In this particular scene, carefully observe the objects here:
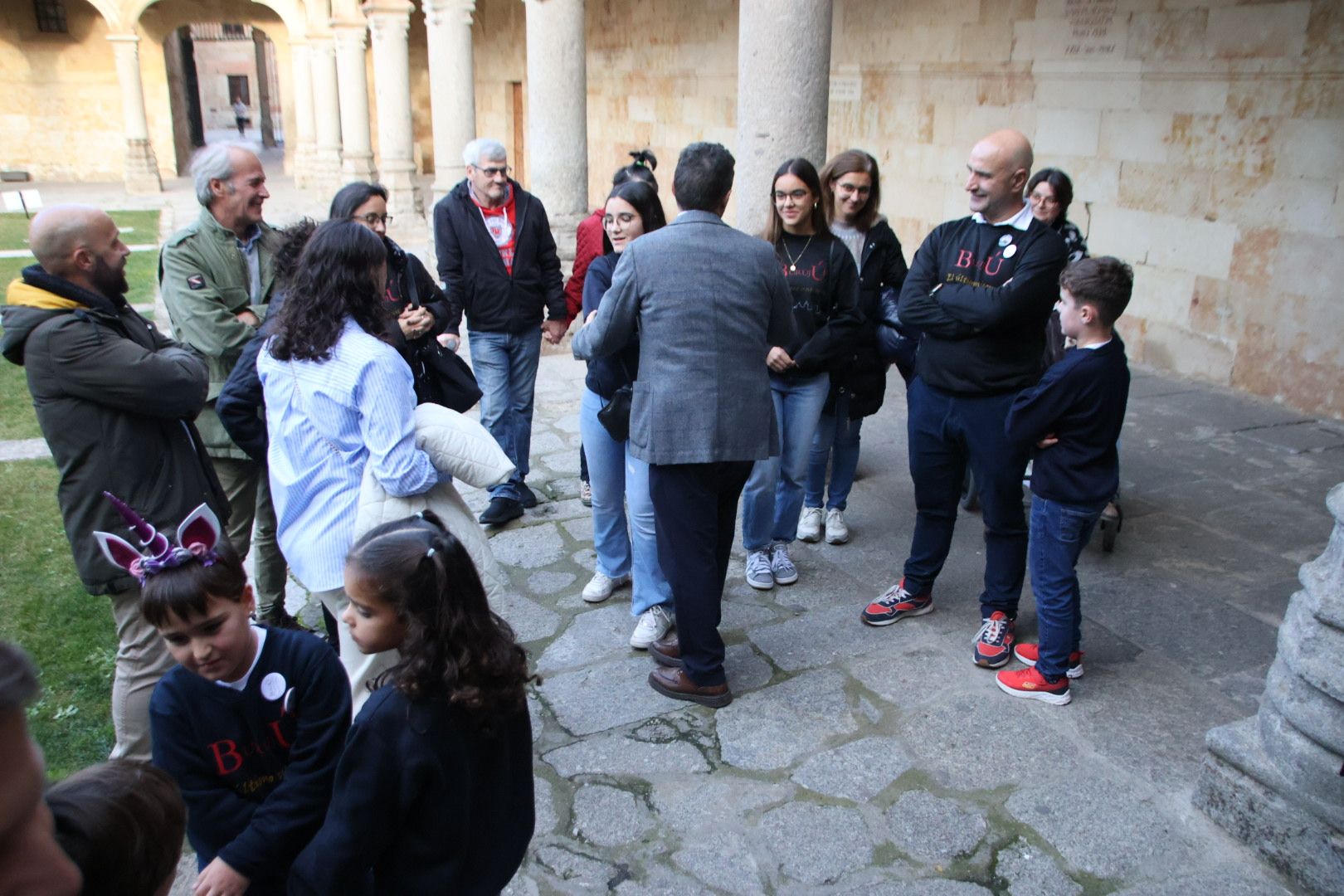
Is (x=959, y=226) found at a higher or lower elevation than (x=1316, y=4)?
lower

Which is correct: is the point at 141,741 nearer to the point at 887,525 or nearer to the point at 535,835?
the point at 535,835

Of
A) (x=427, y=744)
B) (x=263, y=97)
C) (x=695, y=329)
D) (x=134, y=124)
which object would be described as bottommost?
(x=427, y=744)

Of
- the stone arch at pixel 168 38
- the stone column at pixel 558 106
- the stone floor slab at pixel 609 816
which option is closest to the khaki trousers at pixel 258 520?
the stone floor slab at pixel 609 816

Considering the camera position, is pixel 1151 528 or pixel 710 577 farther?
pixel 1151 528

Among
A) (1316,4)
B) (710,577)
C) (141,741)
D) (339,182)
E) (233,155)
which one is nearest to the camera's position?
(141,741)

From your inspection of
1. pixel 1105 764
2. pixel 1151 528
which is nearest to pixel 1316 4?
pixel 1151 528

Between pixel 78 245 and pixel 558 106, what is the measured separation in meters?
6.18

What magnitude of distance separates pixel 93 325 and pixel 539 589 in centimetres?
206

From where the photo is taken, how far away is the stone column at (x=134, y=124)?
866 inches

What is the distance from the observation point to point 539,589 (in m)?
4.33

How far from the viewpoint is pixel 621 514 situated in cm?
415

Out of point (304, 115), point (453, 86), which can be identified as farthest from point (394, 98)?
point (304, 115)

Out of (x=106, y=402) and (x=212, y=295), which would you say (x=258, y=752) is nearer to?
(x=106, y=402)

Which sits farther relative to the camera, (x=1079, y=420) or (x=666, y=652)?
(x=666, y=652)
